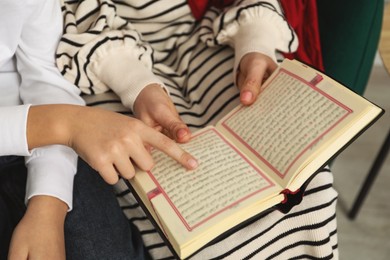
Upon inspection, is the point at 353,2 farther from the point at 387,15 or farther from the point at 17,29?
the point at 17,29

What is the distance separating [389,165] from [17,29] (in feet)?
3.41

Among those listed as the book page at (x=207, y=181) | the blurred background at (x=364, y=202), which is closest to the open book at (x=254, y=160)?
the book page at (x=207, y=181)

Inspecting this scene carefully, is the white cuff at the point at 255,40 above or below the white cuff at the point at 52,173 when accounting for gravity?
above

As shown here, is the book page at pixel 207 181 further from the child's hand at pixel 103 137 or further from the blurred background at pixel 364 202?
the blurred background at pixel 364 202

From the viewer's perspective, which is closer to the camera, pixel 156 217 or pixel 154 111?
pixel 156 217

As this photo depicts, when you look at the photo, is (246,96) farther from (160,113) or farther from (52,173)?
(52,173)

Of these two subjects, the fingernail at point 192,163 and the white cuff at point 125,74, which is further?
the white cuff at point 125,74

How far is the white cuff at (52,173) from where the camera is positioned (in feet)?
1.86

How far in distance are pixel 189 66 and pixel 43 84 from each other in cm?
26

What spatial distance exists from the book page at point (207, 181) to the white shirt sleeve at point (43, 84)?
14 cm

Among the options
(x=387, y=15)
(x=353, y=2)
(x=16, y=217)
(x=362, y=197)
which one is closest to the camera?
(x=16, y=217)

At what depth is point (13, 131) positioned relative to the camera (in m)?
0.54

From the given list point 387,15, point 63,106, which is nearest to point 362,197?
point 387,15

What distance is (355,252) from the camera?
3.27 ft
